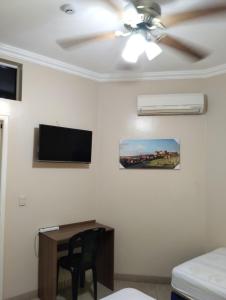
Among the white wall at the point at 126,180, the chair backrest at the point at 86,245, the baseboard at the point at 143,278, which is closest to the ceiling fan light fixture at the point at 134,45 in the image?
the white wall at the point at 126,180

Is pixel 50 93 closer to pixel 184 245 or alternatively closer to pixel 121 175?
pixel 121 175

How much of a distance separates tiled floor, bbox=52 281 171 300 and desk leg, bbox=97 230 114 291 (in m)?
0.09

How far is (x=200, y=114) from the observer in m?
3.31

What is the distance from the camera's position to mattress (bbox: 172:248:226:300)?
2.13 meters

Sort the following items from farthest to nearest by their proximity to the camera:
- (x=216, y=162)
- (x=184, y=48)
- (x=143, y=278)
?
(x=143, y=278)
(x=216, y=162)
(x=184, y=48)

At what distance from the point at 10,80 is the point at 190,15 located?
196cm

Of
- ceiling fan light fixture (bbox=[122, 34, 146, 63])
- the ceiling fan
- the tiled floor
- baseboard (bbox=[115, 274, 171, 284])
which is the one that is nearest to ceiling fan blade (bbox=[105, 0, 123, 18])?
the ceiling fan

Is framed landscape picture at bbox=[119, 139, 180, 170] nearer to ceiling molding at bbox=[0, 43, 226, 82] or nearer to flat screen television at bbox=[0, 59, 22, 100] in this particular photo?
ceiling molding at bbox=[0, 43, 226, 82]

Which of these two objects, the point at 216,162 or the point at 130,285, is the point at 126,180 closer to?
the point at 216,162

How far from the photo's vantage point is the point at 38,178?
9.85 ft

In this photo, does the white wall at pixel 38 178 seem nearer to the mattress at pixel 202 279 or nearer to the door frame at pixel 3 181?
the door frame at pixel 3 181

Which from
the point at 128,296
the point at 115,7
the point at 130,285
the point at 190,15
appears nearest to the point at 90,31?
the point at 115,7

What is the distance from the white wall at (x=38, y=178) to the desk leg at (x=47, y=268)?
0.10 metres

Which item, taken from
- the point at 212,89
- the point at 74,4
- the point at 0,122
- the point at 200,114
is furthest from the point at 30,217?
the point at 212,89
